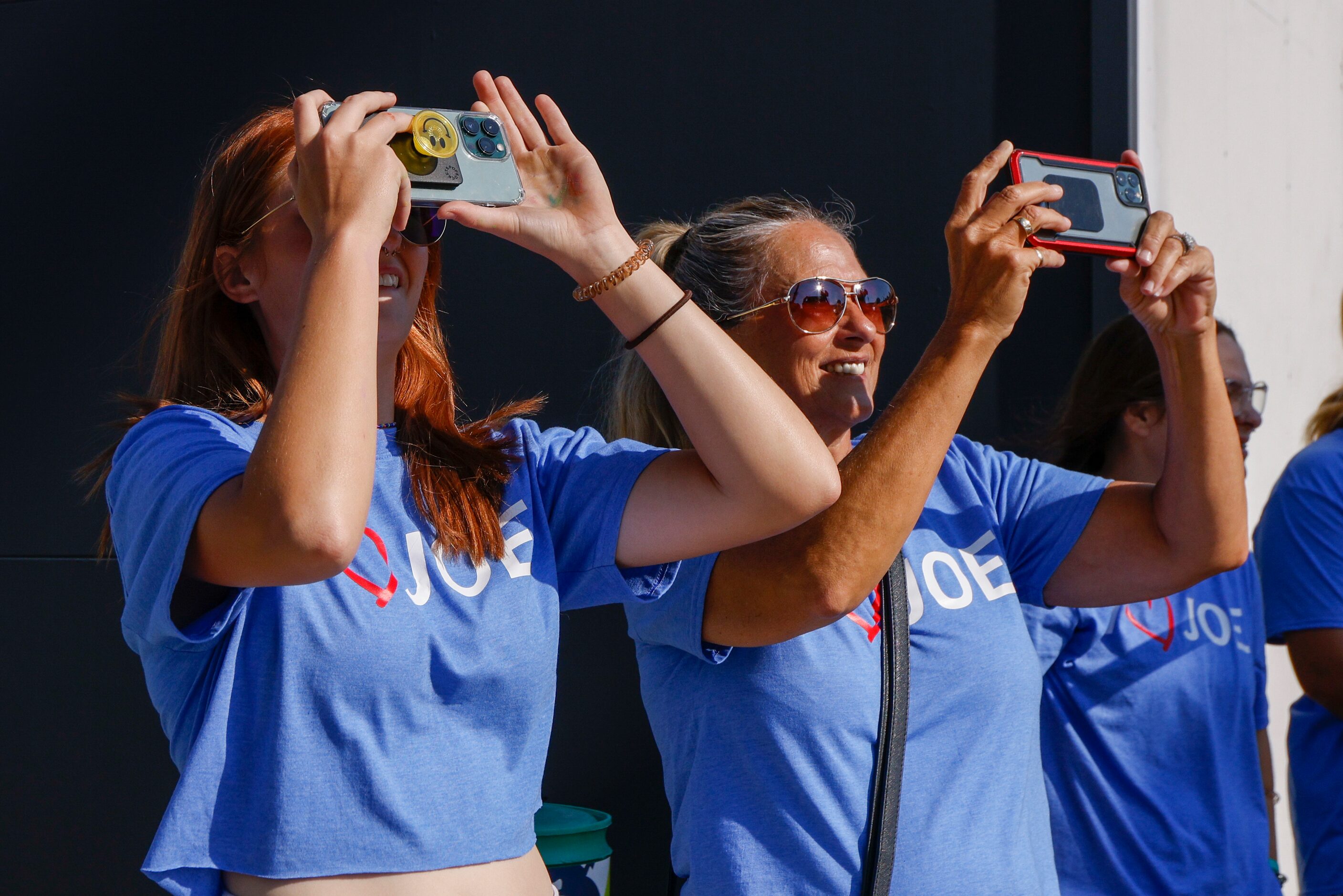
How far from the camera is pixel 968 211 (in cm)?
189

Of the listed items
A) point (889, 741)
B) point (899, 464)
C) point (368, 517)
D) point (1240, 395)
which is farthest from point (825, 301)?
point (1240, 395)

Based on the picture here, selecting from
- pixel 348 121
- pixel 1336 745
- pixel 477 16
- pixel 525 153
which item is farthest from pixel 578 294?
pixel 477 16

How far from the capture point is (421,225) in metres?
1.51

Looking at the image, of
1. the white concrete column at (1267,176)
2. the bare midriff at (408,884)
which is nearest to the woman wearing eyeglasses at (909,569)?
the bare midriff at (408,884)

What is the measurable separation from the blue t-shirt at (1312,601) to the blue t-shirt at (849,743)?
1014 mm

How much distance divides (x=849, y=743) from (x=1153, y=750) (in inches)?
33.6

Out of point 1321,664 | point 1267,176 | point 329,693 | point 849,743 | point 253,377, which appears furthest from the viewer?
point 1267,176

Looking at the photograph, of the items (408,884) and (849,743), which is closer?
(408,884)

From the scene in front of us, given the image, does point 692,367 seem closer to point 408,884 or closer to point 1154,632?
point 408,884

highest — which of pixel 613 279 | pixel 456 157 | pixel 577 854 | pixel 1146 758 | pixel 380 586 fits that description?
pixel 456 157

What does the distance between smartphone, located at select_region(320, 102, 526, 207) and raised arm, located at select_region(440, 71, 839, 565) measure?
31 millimetres

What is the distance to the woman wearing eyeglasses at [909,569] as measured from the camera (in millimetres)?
1705

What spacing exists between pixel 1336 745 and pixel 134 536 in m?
2.47

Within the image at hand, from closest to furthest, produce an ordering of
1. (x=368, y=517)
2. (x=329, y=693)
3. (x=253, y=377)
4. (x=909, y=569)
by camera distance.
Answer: (x=329, y=693) → (x=368, y=517) → (x=253, y=377) → (x=909, y=569)
